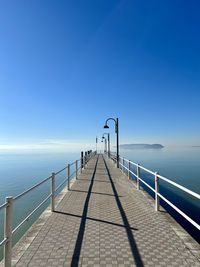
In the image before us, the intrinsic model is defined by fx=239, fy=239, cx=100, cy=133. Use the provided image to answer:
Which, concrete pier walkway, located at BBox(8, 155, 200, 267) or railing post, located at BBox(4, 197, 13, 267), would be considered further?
concrete pier walkway, located at BBox(8, 155, 200, 267)

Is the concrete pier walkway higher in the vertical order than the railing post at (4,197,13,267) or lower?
lower

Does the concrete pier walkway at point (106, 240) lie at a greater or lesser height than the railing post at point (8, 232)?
lesser

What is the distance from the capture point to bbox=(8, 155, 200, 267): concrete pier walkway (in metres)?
3.74

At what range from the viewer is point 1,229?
1031cm

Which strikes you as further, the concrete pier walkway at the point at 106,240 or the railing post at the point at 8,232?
the concrete pier walkway at the point at 106,240

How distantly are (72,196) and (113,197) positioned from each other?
156 cm

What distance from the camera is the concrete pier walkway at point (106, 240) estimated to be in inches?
147

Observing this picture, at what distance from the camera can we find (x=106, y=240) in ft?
14.9

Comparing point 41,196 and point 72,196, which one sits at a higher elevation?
point 72,196

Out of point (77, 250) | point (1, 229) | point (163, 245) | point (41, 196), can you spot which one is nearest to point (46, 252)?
point (77, 250)

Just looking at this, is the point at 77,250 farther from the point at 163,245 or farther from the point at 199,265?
the point at 199,265

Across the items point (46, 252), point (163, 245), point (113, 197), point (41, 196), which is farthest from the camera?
point (41, 196)

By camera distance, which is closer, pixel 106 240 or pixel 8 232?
pixel 8 232

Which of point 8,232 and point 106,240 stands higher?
point 8,232
